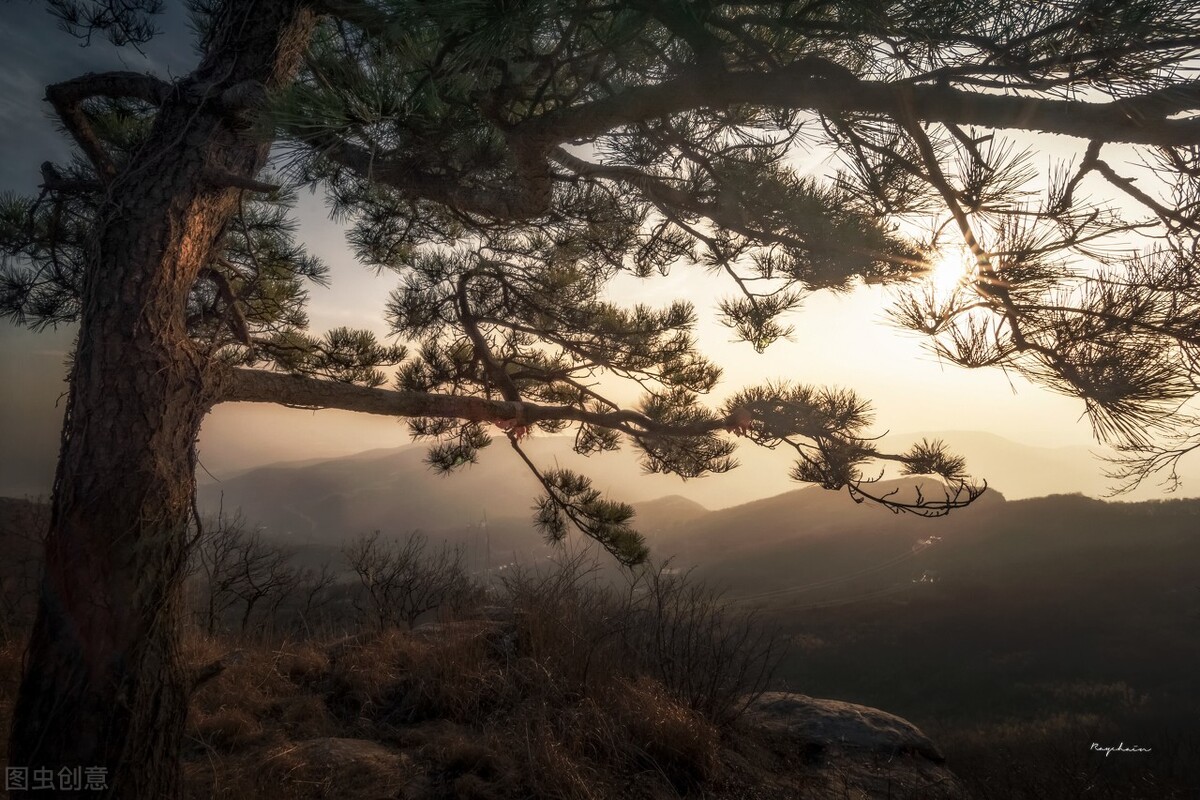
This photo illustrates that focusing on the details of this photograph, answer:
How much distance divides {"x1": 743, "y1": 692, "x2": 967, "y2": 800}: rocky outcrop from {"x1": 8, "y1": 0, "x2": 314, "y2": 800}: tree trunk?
2.03 meters

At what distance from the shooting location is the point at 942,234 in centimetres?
164

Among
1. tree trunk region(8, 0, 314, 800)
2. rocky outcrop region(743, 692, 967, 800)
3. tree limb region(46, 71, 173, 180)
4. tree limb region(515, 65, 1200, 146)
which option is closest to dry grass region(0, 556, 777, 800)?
tree trunk region(8, 0, 314, 800)

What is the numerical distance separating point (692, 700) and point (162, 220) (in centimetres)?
282

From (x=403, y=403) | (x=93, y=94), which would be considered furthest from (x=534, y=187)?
(x=93, y=94)

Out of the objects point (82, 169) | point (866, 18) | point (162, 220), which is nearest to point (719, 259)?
point (866, 18)

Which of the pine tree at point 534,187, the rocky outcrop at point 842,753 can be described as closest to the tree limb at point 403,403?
the pine tree at point 534,187

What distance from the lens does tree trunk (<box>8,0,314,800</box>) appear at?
1.39 metres

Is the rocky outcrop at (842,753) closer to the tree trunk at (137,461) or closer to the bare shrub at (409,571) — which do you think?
the tree trunk at (137,461)

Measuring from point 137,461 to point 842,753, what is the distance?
3.26 m

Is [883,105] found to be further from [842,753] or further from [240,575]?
[240,575]

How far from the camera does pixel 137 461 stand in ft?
5.01

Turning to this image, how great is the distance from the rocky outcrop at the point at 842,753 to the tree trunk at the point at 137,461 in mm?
2031

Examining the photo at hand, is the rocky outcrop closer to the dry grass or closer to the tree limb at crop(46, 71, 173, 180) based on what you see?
the dry grass

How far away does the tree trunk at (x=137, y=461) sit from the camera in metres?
1.39
